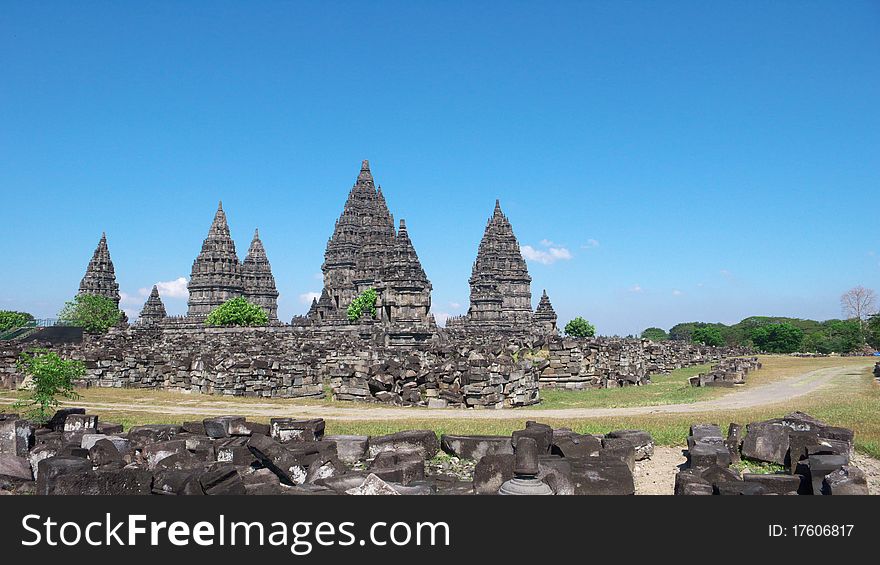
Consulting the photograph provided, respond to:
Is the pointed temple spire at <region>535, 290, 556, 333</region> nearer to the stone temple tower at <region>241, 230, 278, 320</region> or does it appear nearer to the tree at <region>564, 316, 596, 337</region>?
the tree at <region>564, 316, 596, 337</region>

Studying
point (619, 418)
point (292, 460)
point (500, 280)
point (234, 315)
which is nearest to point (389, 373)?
point (619, 418)

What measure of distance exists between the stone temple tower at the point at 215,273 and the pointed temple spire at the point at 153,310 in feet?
16.2

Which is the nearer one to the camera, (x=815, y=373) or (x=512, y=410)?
(x=512, y=410)

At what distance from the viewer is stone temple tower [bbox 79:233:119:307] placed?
71.4m

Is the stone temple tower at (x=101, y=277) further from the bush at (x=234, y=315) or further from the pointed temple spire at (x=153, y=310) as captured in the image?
the bush at (x=234, y=315)

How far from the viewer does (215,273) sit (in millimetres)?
71875

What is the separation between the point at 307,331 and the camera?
173 ft

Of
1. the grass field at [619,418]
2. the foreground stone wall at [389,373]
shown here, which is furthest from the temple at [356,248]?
the grass field at [619,418]

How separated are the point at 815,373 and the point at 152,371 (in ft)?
97.4

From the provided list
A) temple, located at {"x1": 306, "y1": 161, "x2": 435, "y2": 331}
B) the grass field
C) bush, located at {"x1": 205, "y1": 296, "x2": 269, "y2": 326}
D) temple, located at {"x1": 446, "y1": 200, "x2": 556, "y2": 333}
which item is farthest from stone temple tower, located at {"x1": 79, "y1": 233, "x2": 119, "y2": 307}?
the grass field

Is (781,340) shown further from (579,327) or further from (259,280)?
(259,280)
